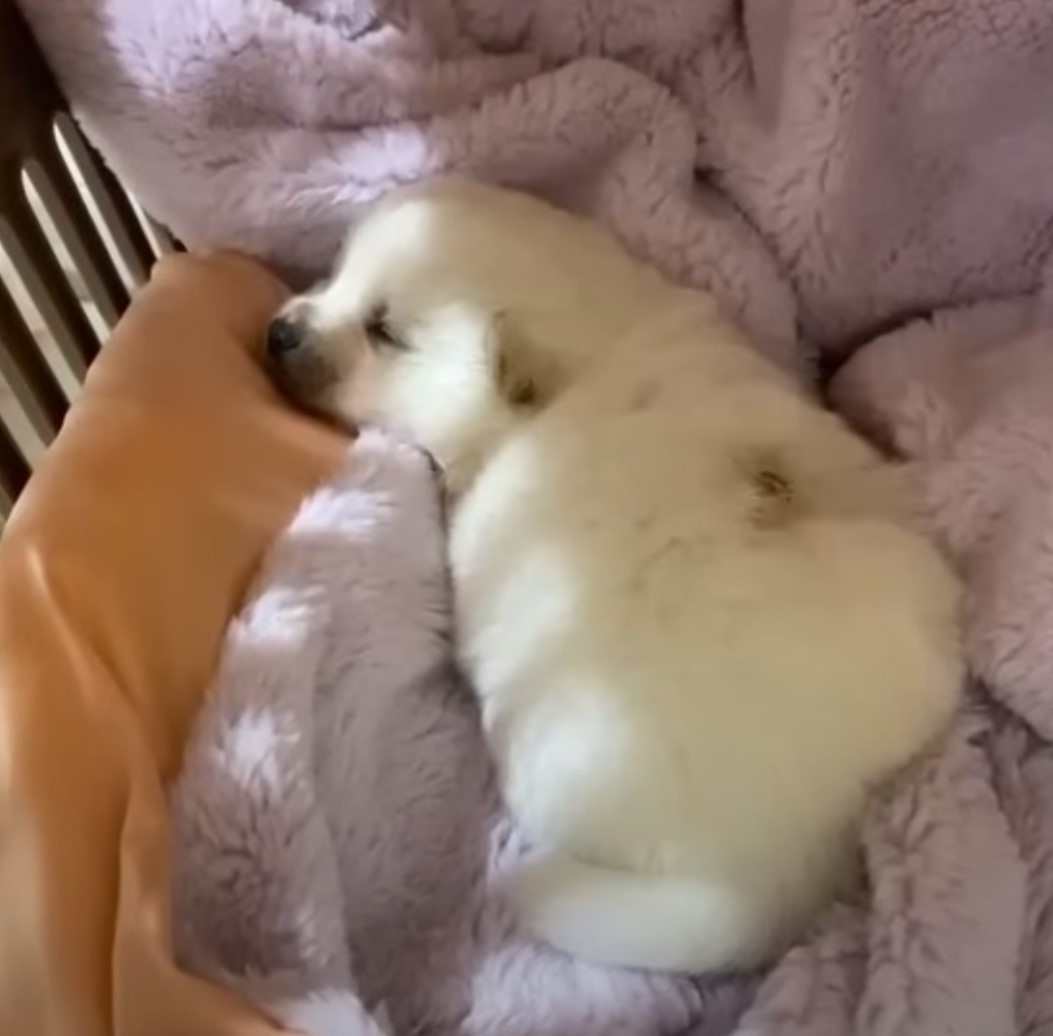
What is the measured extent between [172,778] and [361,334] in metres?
0.30

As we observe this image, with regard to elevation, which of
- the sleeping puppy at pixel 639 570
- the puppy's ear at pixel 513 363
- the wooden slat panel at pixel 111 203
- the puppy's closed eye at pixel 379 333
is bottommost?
the sleeping puppy at pixel 639 570

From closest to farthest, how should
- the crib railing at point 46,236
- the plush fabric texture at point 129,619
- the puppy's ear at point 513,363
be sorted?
the plush fabric texture at point 129,619
the puppy's ear at point 513,363
the crib railing at point 46,236

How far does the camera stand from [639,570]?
106 cm

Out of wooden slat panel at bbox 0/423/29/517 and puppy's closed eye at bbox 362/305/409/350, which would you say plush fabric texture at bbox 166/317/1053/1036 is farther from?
wooden slat panel at bbox 0/423/29/517

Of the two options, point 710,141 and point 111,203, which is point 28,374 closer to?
point 111,203

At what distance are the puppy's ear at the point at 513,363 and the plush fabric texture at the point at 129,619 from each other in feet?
0.38

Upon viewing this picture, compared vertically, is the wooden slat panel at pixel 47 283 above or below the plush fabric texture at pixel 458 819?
above

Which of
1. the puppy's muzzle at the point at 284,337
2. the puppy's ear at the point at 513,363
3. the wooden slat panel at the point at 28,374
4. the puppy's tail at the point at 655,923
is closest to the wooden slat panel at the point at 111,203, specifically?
the wooden slat panel at the point at 28,374

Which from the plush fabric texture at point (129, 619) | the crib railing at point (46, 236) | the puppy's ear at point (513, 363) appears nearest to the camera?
the plush fabric texture at point (129, 619)

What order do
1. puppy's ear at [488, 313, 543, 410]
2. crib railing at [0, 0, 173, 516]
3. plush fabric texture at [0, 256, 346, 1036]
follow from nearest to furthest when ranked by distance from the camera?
plush fabric texture at [0, 256, 346, 1036], puppy's ear at [488, 313, 543, 410], crib railing at [0, 0, 173, 516]

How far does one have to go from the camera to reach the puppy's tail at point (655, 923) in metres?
0.99

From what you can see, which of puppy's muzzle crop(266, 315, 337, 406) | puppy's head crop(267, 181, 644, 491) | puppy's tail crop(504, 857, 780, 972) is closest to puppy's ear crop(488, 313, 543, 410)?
puppy's head crop(267, 181, 644, 491)

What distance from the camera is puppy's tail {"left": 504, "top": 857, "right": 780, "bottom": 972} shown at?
991mm

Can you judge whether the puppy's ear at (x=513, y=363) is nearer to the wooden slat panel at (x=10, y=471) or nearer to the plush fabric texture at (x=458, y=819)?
the plush fabric texture at (x=458, y=819)
